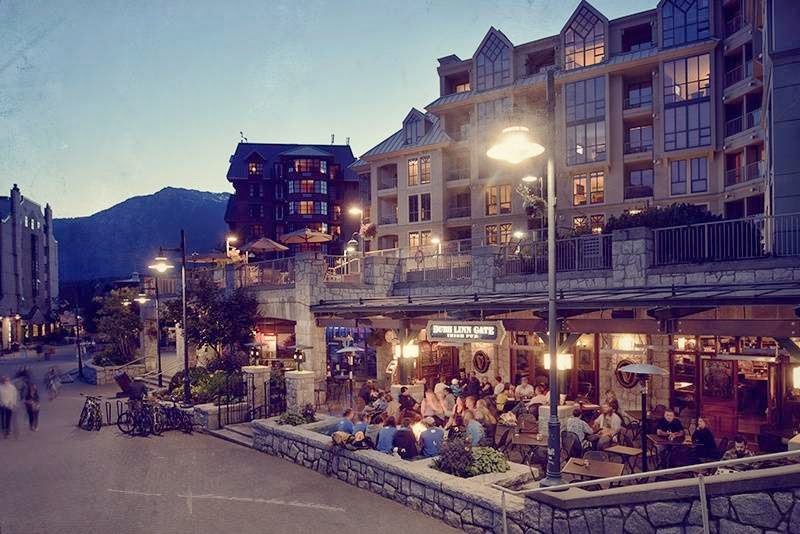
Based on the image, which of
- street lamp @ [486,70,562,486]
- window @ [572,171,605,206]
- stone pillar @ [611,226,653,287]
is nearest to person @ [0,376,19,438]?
street lamp @ [486,70,562,486]

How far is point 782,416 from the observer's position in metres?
15.4

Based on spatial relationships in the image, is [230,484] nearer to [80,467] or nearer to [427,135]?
[80,467]

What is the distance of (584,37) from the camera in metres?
36.8

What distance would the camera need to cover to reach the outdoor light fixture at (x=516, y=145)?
8.65 m

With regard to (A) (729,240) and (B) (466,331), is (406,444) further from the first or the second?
(A) (729,240)

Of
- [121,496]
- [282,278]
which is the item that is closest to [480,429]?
[121,496]

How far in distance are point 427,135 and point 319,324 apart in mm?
26659

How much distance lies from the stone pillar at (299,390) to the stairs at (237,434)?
64.8 inches

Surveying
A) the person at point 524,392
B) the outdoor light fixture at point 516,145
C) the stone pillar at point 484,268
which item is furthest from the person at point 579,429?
the stone pillar at point 484,268

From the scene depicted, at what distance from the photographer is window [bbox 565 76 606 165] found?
3600 cm

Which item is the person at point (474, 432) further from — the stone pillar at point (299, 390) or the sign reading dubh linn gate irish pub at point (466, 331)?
the stone pillar at point (299, 390)

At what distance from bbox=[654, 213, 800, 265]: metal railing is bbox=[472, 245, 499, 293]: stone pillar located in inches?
230

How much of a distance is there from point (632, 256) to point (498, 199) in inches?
974

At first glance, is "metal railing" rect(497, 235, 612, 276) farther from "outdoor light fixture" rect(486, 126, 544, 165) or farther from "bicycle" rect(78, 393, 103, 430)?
"bicycle" rect(78, 393, 103, 430)
